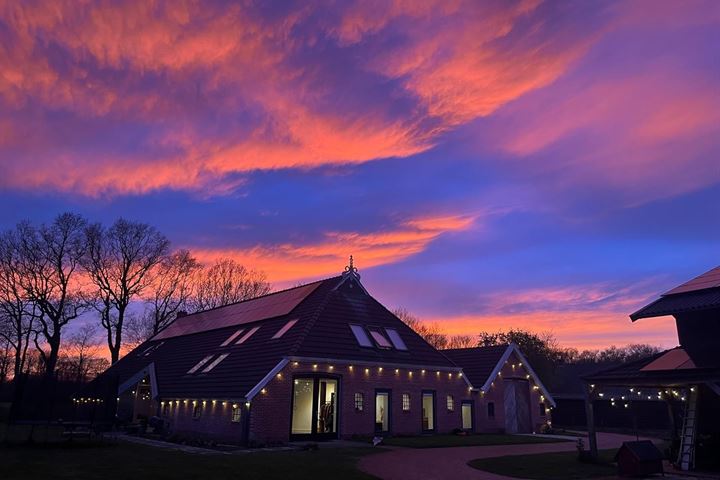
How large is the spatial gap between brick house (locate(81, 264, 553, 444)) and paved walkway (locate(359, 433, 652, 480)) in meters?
4.90

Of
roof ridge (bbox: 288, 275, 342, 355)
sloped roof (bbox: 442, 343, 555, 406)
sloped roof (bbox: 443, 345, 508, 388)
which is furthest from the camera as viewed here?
sloped roof (bbox: 443, 345, 508, 388)

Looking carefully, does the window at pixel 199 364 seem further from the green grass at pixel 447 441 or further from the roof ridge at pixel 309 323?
the green grass at pixel 447 441

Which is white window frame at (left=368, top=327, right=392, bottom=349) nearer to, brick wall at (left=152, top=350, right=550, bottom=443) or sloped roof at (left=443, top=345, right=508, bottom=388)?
brick wall at (left=152, top=350, right=550, bottom=443)

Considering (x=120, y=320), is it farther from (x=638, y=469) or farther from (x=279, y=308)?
(x=638, y=469)

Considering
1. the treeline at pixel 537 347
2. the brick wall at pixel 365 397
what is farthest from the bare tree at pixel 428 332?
the brick wall at pixel 365 397

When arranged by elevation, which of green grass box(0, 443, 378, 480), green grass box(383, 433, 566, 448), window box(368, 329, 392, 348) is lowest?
green grass box(383, 433, 566, 448)

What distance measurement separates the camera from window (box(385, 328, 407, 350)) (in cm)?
2912

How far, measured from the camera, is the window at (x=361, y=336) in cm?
2738

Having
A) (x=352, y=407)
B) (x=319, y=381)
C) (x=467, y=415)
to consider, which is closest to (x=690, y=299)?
(x=352, y=407)

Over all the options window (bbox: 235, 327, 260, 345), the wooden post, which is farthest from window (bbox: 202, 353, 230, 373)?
the wooden post

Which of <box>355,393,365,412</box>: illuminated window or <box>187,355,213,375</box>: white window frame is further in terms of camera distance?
<box>187,355,213,375</box>: white window frame

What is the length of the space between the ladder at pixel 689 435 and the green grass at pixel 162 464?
10.0m

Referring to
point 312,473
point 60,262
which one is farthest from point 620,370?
point 60,262

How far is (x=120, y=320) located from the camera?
162 ft
